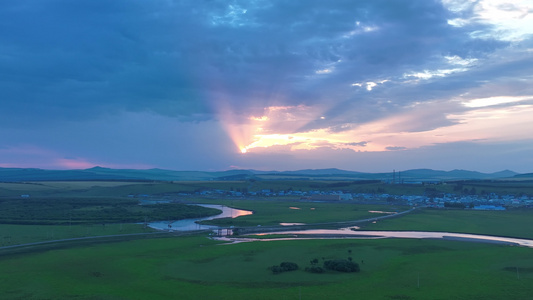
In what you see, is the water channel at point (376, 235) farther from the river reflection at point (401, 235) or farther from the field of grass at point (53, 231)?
the field of grass at point (53, 231)

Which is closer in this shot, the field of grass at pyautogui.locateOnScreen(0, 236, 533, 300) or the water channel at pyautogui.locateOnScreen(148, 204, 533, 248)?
the field of grass at pyautogui.locateOnScreen(0, 236, 533, 300)

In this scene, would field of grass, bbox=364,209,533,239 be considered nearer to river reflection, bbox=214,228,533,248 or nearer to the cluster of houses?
river reflection, bbox=214,228,533,248

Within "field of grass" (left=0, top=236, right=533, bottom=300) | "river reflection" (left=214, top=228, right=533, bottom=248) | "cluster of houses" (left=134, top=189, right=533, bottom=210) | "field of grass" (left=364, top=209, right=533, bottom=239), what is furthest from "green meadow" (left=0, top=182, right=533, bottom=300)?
"cluster of houses" (left=134, top=189, right=533, bottom=210)

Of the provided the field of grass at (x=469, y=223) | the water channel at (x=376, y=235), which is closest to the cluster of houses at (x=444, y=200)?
the field of grass at (x=469, y=223)

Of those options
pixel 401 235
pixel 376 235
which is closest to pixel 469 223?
pixel 401 235

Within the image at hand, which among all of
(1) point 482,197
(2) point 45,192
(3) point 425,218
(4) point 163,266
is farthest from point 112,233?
(1) point 482,197
